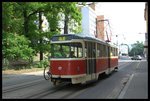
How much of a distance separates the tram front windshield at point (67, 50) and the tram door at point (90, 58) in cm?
58

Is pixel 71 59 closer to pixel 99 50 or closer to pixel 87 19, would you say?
pixel 99 50

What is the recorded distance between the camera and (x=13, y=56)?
18984mm

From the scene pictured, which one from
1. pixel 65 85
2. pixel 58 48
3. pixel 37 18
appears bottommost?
pixel 65 85

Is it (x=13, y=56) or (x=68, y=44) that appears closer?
(x=68, y=44)

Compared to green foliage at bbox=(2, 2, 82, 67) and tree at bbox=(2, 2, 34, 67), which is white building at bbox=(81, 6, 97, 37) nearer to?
green foliage at bbox=(2, 2, 82, 67)

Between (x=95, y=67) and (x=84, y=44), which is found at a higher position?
(x=84, y=44)

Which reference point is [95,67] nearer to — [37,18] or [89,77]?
[89,77]

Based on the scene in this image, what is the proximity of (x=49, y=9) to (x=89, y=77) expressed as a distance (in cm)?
1559

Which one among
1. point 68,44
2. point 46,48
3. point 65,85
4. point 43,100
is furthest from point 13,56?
point 43,100

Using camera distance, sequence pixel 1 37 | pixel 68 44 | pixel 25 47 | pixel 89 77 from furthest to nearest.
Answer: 1. pixel 25 47
2. pixel 1 37
3. pixel 89 77
4. pixel 68 44

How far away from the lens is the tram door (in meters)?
10.2

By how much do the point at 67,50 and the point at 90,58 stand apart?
166 centimetres

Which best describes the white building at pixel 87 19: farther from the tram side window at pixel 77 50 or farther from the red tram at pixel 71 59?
the tram side window at pixel 77 50

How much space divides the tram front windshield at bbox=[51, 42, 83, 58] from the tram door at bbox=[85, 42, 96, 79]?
0.58 meters
